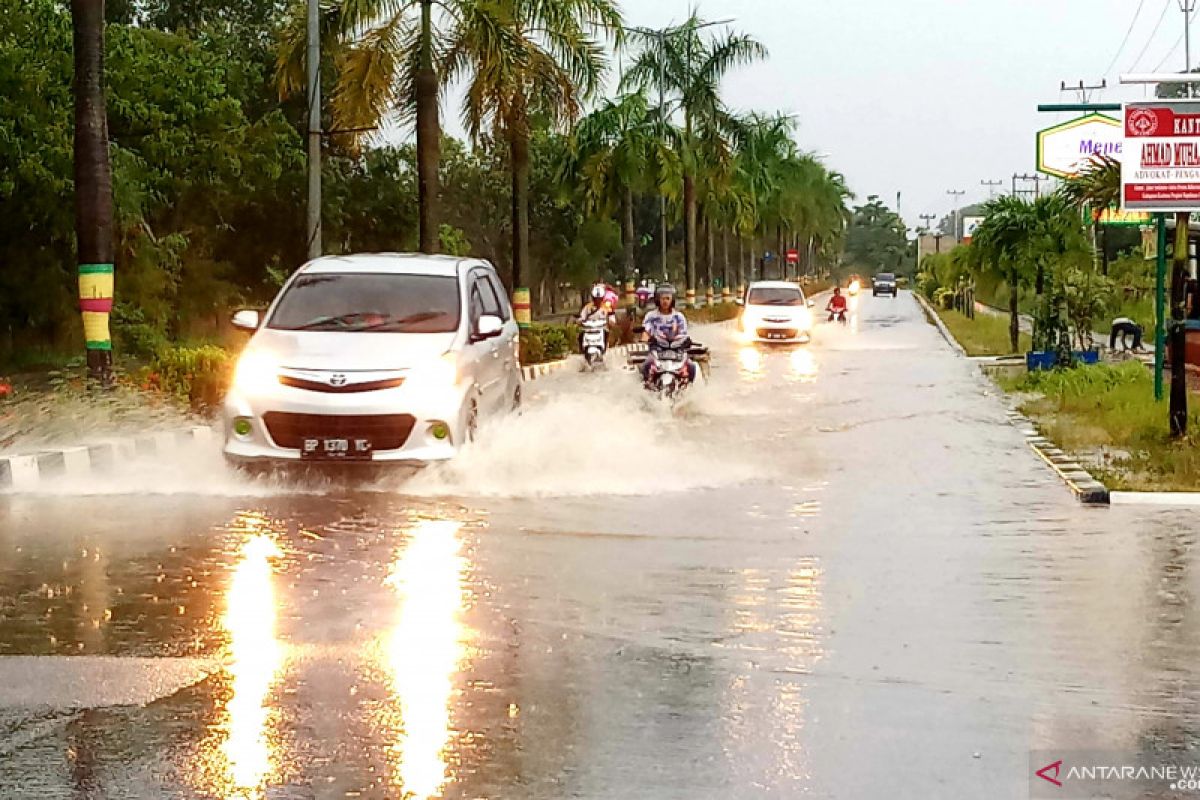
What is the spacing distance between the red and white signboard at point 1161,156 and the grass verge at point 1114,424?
7.35ft

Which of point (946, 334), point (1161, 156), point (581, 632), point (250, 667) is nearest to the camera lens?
point (250, 667)

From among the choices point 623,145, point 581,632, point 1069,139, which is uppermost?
point 623,145

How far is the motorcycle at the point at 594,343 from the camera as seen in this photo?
3023 cm

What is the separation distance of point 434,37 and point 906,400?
10.2 m

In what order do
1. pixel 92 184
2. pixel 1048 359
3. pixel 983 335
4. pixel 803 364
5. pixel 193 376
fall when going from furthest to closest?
pixel 983 335
pixel 803 364
pixel 1048 359
pixel 193 376
pixel 92 184

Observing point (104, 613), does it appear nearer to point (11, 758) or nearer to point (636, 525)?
point (11, 758)

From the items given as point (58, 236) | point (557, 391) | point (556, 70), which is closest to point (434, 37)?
point (556, 70)

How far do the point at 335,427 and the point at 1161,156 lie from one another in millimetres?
7993

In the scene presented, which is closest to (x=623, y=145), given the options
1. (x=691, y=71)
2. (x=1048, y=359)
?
(x=691, y=71)

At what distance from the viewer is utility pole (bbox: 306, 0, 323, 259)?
78.0ft

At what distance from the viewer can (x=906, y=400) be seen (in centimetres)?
2334

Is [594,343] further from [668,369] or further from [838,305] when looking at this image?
[838,305]

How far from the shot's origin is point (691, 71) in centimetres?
5444

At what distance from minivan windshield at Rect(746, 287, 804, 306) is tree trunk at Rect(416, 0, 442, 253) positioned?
16.4 m
